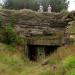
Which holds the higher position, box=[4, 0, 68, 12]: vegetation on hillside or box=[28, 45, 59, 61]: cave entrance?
box=[4, 0, 68, 12]: vegetation on hillside

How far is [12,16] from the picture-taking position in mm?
15867

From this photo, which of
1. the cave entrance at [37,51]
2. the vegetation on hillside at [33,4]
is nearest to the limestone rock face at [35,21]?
the cave entrance at [37,51]

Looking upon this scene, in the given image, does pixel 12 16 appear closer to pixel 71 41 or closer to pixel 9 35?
pixel 9 35

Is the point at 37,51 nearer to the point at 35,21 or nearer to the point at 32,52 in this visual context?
the point at 32,52

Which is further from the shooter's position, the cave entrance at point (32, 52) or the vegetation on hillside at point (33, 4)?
the vegetation on hillside at point (33, 4)

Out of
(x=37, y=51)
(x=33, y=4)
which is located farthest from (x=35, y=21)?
(x=33, y=4)

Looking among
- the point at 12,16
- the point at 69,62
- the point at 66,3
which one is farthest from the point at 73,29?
the point at 66,3

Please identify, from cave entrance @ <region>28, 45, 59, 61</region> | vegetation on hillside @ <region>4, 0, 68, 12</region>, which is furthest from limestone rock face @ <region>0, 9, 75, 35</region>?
vegetation on hillside @ <region>4, 0, 68, 12</region>

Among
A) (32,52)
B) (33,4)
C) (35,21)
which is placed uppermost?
(33,4)

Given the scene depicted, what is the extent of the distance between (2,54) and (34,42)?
3.21m

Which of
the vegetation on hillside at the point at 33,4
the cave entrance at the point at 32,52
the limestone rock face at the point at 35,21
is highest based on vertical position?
the vegetation on hillside at the point at 33,4

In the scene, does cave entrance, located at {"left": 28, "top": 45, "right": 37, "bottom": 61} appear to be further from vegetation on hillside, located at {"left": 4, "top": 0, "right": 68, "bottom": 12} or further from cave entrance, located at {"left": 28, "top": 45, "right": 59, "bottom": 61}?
vegetation on hillside, located at {"left": 4, "top": 0, "right": 68, "bottom": 12}

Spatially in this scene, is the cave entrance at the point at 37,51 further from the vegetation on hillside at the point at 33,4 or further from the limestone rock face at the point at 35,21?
the vegetation on hillside at the point at 33,4

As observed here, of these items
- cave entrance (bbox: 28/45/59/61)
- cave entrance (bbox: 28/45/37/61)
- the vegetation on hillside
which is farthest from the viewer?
the vegetation on hillside
